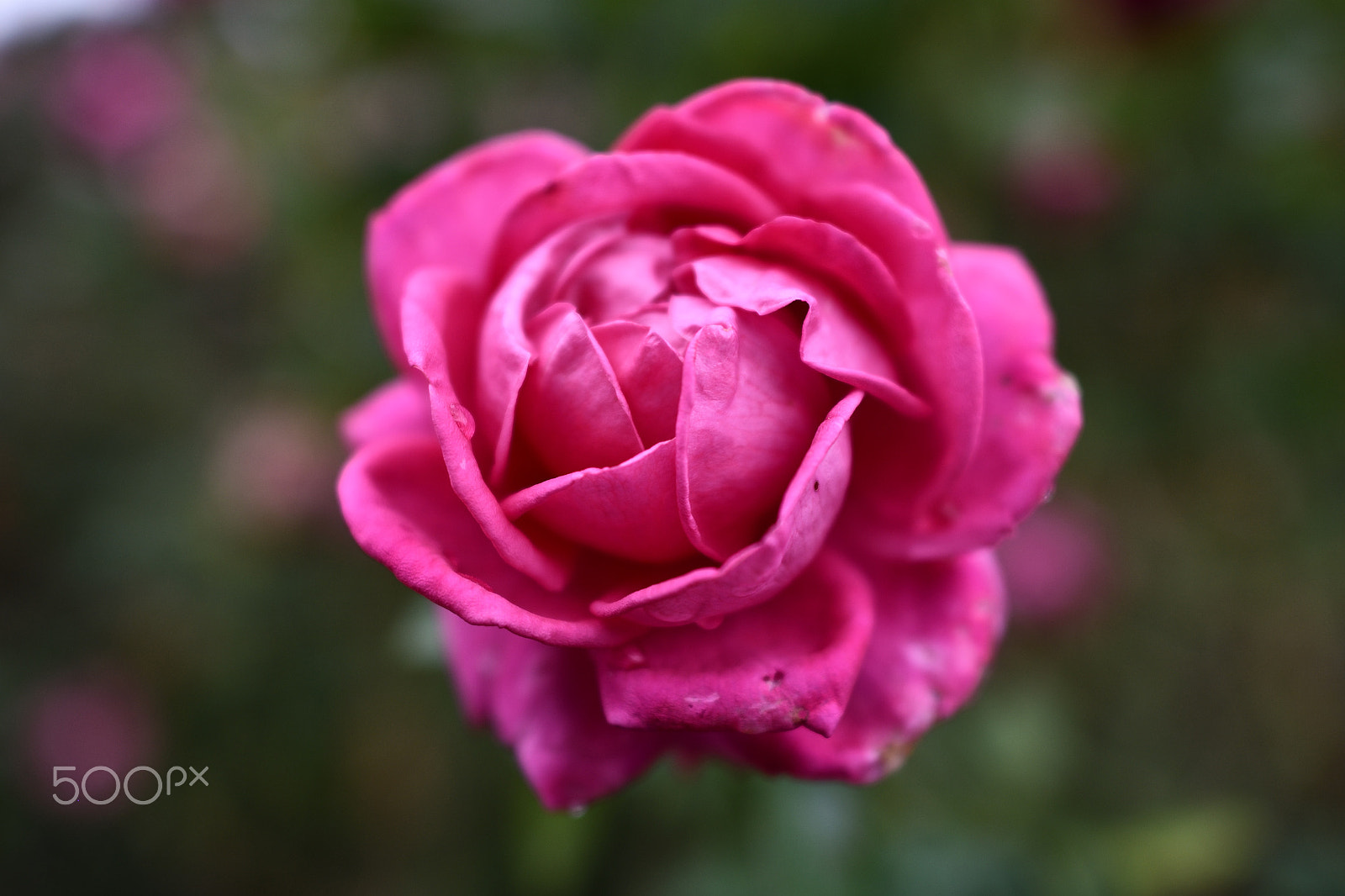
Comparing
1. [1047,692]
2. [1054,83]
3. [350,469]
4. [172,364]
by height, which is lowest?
[1047,692]

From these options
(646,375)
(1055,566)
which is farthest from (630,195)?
(1055,566)

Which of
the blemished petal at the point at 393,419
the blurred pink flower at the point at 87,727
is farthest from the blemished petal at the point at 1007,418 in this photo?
the blurred pink flower at the point at 87,727

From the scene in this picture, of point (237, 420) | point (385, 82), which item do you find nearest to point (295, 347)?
point (237, 420)

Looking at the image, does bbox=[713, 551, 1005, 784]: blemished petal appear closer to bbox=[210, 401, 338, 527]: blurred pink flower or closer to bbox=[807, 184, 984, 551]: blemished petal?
bbox=[807, 184, 984, 551]: blemished petal

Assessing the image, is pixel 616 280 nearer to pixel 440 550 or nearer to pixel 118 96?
pixel 440 550

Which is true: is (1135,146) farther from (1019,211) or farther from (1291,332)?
(1291,332)
